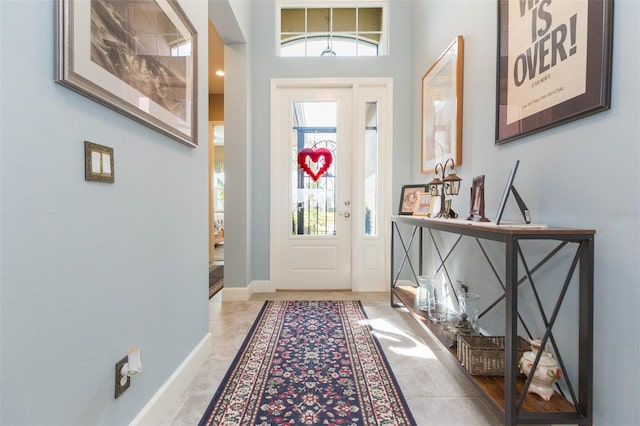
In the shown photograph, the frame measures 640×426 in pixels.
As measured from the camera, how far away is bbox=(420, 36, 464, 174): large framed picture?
7.38ft

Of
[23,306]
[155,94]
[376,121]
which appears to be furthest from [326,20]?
[23,306]

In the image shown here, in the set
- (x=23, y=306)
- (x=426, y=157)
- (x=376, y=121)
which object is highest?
(x=376, y=121)

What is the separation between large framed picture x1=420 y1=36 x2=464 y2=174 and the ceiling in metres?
2.25

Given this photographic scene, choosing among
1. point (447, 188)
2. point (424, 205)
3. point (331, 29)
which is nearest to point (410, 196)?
point (424, 205)

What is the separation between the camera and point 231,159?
125 inches

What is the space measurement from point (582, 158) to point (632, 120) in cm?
21

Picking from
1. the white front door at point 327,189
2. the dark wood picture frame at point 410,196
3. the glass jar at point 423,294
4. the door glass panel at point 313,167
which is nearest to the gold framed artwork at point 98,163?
the glass jar at point 423,294

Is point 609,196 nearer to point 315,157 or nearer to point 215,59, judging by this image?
point 315,157

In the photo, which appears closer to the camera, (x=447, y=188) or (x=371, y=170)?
(x=447, y=188)

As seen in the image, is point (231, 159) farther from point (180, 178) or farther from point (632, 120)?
point (632, 120)

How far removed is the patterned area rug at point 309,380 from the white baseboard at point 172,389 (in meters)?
0.18

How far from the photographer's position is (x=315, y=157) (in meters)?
3.45

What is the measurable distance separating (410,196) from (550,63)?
1.57 metres

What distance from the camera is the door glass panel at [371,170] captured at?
11.3 ft
